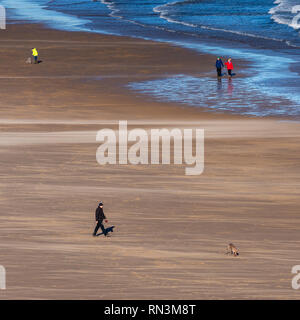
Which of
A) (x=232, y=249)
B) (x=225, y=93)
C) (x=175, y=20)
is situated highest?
(x=175, y=20)

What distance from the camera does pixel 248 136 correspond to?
27.1 metres

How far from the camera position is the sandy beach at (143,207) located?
13883mm

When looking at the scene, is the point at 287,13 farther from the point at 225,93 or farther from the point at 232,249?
the point at 232,249

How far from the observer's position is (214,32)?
68375mm

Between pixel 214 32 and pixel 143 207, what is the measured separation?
5154cm

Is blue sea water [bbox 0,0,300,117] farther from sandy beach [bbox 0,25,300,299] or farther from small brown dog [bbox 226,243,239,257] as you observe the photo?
small brown dog [bbox 226,243,239,257]

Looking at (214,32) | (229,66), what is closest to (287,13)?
(214,32)

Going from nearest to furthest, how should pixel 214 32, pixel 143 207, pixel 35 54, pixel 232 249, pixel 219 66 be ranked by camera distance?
pixel 232 249 → pixel 143 207 → pixel 219 66 → pixel 35 54 → pixel 214 32

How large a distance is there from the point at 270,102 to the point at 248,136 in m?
7.74

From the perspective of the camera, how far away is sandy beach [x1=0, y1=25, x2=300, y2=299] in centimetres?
1388

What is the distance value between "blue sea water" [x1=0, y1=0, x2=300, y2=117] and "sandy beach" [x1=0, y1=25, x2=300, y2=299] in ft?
9.80

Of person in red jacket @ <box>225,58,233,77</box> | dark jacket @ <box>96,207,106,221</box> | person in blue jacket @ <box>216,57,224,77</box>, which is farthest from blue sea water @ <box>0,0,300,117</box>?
dark jacket @ <box>96,207,106,221</box>
